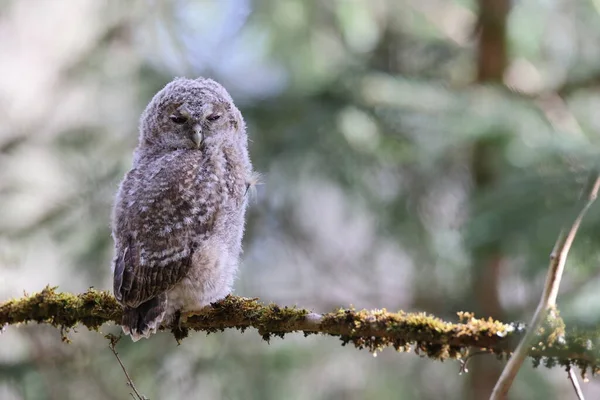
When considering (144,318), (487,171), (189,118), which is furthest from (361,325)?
(487,171)

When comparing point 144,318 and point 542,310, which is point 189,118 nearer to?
point 144,318

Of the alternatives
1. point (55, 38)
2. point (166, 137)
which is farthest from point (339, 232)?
point (166, 137)

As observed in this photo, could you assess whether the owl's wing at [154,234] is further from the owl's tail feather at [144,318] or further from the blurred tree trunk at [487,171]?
the blurred tree trunk at [487,171]

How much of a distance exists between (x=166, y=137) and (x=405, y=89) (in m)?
2.62

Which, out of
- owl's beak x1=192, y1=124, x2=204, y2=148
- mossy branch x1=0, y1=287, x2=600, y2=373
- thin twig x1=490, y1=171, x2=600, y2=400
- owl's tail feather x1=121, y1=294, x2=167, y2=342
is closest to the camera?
thin twig x1=490, y1=171, x2=600, y2=400

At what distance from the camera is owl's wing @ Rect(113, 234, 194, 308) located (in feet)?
8.53

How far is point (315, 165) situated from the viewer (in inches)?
219

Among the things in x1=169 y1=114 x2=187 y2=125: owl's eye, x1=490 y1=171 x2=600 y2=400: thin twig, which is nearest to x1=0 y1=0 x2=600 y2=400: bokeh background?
x1=169 y1=114 x2=187 y2=125: owl's eye

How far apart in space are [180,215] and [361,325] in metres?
0.81

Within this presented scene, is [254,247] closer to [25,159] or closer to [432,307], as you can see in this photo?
[432,307]

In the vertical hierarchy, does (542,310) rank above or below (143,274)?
below

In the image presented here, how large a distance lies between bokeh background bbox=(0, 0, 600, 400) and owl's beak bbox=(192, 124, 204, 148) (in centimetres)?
204

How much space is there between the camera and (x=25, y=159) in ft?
19.3

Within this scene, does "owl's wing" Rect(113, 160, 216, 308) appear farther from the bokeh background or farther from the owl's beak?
the bokeh background
